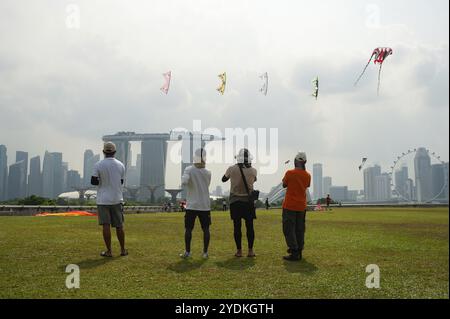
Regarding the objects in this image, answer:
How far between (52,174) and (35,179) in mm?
19412

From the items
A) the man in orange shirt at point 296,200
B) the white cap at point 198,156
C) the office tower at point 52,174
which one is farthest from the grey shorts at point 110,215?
the office tower at point 52,174

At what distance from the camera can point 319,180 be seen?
105812mm

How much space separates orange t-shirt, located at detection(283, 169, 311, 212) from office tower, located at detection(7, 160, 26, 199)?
90.6 feet

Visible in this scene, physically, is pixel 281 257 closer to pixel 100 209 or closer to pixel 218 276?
pixel 218 276

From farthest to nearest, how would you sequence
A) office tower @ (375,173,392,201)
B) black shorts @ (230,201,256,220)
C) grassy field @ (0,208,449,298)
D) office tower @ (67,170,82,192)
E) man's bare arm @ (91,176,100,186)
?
office tower @ (375,173,392,201)
office tower @ (67,170,82,192)
black shorts @ (230,201,256,220)
man's bare arm @ (91,176,100,186)
grassy field @ (0,208,449,298)

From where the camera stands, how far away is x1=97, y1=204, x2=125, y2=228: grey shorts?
26.7ft

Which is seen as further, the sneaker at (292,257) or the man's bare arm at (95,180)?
→ the man's bare arm at (95,180)

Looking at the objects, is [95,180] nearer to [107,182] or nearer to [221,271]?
[107,182]

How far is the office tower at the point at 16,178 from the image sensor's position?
31.3 m

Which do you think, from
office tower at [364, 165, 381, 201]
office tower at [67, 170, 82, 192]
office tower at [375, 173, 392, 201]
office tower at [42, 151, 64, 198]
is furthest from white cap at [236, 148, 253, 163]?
office tower at [364, 165, 381, 201]

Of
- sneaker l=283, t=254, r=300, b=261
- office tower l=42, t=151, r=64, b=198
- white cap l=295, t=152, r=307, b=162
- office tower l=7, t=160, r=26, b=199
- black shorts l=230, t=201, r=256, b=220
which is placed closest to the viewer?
sneaker l=283, t=254, r=300, b=261

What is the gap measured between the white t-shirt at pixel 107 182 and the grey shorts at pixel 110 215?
10 cm

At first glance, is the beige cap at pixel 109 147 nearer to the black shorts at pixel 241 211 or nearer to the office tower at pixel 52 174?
the black shorts at pixel 241 211

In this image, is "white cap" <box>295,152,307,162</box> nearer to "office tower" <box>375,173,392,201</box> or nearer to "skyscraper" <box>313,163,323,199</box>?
"skyscraper" <box>313,163,323,199</box>
